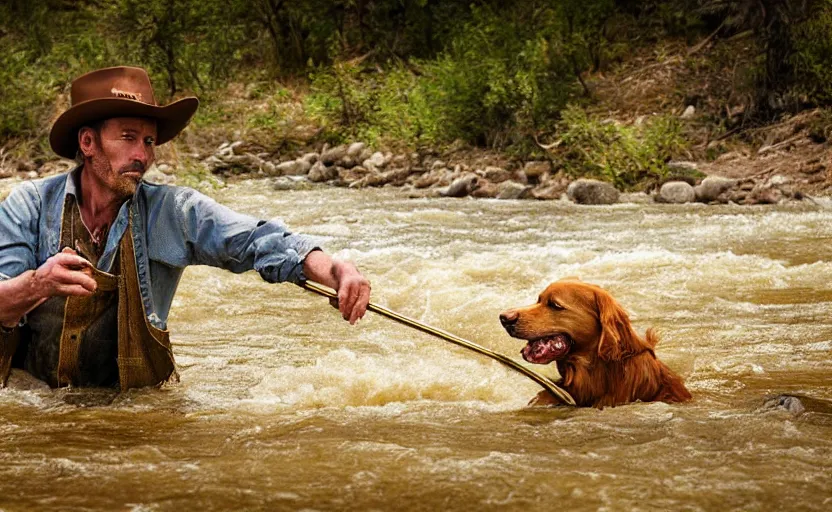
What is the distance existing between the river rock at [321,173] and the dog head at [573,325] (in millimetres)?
14147

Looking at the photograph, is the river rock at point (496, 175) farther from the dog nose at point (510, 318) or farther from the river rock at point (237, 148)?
the dog nose at point (510, 318)

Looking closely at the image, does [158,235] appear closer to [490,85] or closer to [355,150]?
[490,85]

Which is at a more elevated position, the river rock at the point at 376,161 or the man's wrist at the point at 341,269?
the river rock at the point at 376,161

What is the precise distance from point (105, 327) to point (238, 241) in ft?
2.25

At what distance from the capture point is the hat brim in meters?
4.01

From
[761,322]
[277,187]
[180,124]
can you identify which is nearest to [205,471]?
[180,124]

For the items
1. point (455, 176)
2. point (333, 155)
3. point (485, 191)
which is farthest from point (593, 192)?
point (333, 155)

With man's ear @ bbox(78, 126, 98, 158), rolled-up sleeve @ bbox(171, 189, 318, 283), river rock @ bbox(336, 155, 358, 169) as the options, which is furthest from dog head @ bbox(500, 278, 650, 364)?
river rock @ bbox(336, 155, 358, 169)

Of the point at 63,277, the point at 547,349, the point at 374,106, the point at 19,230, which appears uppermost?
the point at 374,106

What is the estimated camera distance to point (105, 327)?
13.9ft

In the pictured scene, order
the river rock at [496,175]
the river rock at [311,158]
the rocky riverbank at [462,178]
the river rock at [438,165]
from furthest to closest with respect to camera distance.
→ the river rock at [311,158] → the river rock at [438,165] → the river rock at [496,175] → the rocky riverbank at [462,178]

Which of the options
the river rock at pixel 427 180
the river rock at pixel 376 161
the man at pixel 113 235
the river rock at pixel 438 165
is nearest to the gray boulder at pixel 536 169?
the river rock at pixel 427 180

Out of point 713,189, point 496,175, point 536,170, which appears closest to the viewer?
point 713,189

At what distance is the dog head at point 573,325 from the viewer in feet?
13.7
